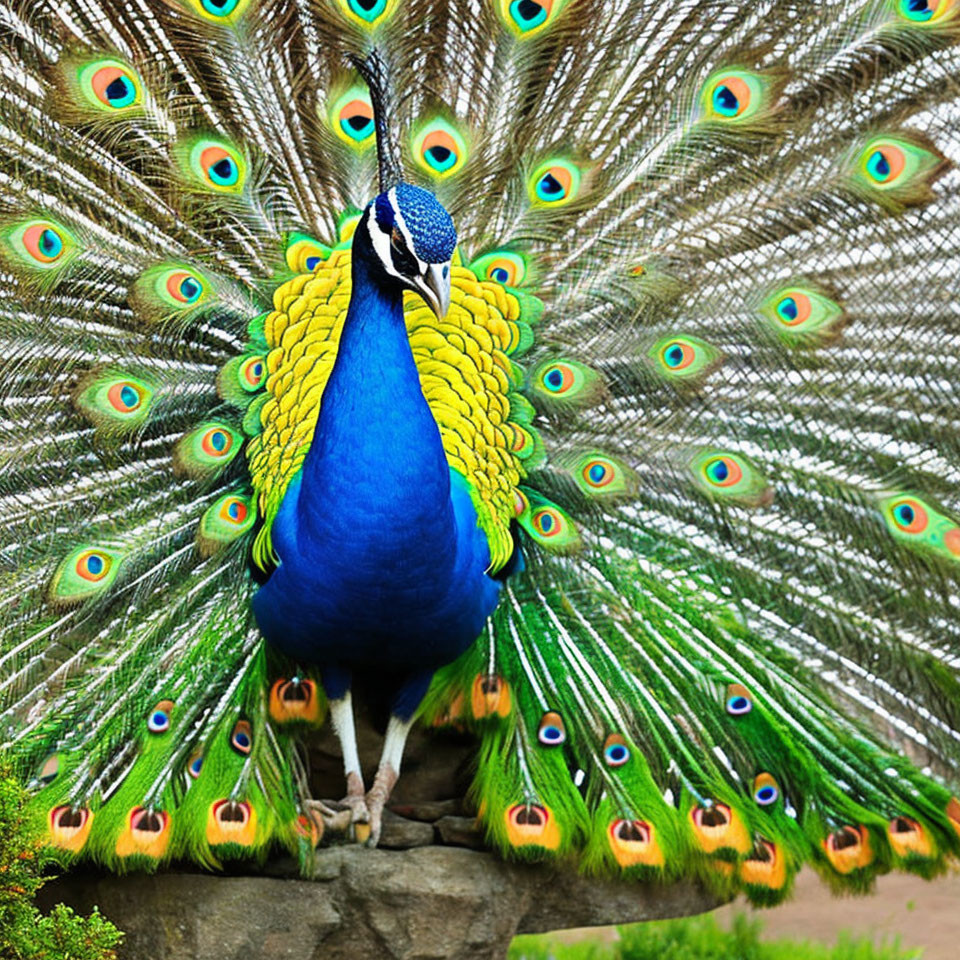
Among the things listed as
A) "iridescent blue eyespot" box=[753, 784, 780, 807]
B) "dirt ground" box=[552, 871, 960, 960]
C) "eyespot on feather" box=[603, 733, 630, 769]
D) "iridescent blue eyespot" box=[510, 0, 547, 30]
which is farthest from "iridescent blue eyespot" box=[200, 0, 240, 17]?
"dirt ground" box=[552, 871, 960, 960]

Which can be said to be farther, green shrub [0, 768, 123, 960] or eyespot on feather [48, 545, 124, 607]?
eyespot on feather [48, 545, 124, 607]

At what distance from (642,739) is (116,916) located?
1021mm

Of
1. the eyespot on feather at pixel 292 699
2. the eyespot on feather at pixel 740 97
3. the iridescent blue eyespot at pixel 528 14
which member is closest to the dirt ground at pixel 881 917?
the eyespot on feather at pixel 292 699

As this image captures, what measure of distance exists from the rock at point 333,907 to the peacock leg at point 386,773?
7cm

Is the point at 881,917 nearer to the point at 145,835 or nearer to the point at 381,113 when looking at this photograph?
the point at 145,835

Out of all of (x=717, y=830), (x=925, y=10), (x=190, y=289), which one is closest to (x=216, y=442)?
(x=190, y=289)

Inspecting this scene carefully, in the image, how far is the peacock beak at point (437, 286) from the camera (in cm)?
213

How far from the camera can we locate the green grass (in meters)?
3.60

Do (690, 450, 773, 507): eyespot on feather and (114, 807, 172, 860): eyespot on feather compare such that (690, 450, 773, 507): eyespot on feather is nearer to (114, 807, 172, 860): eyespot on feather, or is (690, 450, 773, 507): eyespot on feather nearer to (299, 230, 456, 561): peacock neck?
(299, 230, 456, 561): peacock neck

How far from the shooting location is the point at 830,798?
8.91 feet

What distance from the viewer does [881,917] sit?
416cm

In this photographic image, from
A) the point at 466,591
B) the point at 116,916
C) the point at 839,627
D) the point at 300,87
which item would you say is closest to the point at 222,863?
the point at 116,916

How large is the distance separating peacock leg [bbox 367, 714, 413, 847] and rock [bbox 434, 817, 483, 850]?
0.13 metres

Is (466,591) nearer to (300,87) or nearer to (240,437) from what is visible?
(240,437)
